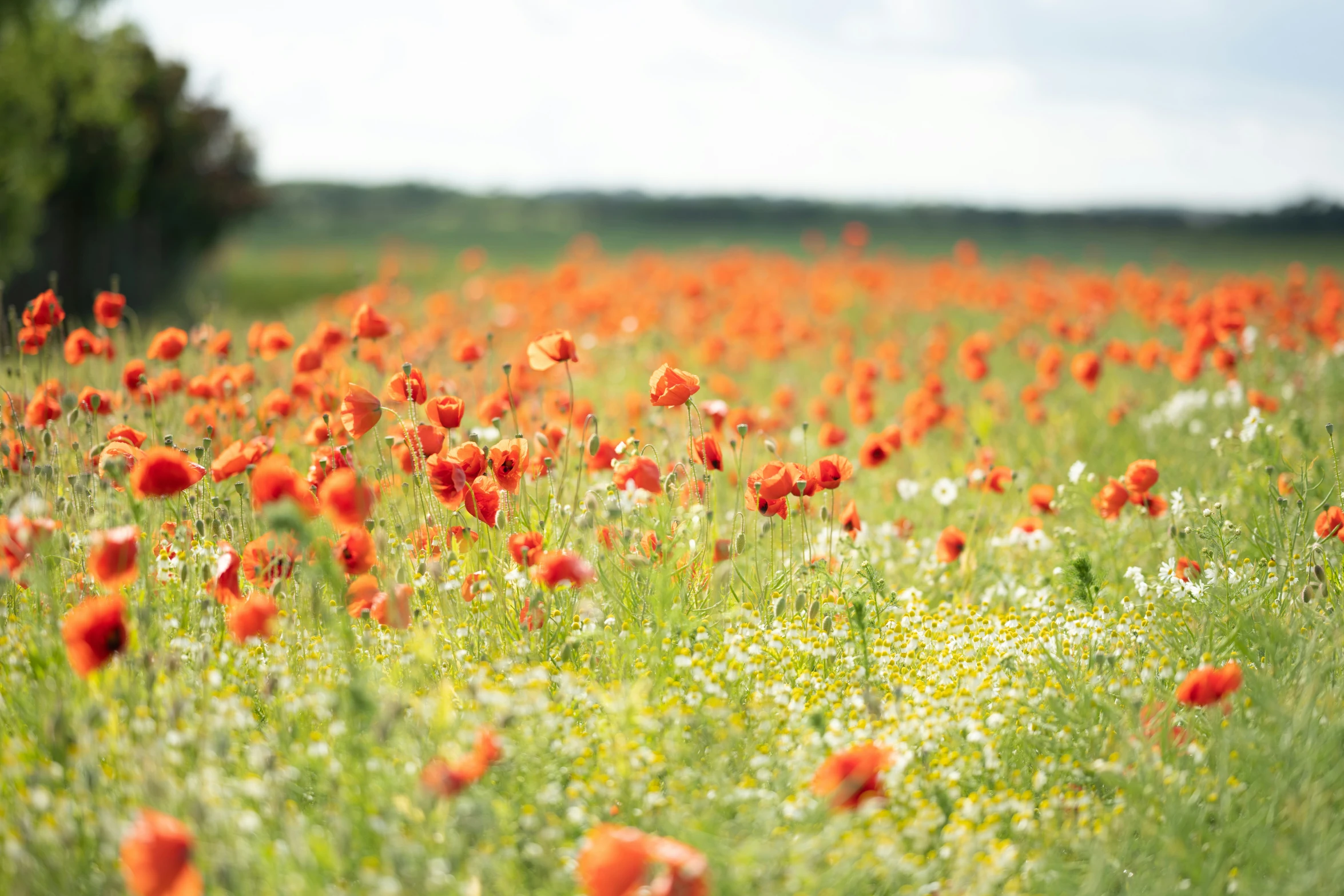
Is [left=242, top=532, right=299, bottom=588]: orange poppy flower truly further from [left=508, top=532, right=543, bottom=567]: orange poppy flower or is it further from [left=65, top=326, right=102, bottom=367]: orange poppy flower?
[left=65, top=326, right=102, bottom=367]: orange poppy flower

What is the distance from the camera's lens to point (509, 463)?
355 centimetres

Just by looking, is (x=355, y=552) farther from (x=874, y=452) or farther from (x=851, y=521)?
(x=874, y=452)

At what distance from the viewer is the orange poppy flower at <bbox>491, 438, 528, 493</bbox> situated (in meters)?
3.50

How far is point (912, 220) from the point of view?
4266 cm

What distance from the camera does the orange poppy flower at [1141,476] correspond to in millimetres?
3900

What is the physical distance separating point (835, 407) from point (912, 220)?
36.3m

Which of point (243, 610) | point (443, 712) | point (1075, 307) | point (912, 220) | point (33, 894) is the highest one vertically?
point (912, 220)

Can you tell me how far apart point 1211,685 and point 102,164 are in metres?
19.0

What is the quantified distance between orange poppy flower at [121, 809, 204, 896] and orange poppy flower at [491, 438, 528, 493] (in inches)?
69.1

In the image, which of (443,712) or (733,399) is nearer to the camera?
(443,712)

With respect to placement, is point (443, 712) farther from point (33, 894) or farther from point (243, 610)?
point (33, 894)

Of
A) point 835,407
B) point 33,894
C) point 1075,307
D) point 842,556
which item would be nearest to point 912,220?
point 1075,307

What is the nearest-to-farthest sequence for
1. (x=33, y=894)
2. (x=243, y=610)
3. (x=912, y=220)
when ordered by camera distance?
(x=33, y=894) < (x=243, y=610) < (x=912, y=220)

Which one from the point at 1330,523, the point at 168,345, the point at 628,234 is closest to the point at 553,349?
the point at 168,345
